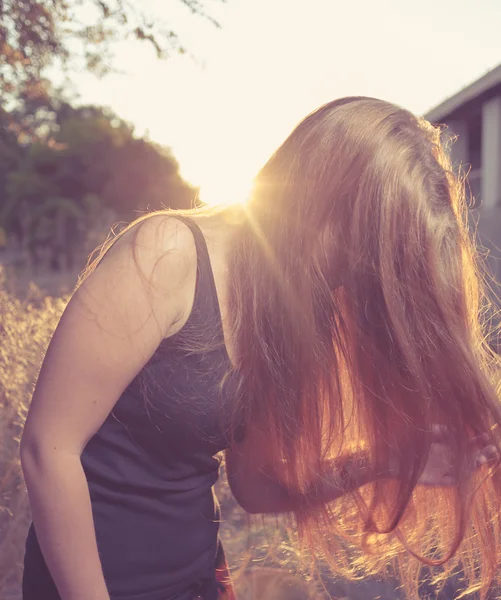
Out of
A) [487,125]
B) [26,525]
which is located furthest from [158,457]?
[487,125]

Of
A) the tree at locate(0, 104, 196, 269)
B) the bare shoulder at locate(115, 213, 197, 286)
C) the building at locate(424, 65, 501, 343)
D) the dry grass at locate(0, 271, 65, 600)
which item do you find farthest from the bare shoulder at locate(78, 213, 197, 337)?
the tree at locate(0, 104, 196, 269)

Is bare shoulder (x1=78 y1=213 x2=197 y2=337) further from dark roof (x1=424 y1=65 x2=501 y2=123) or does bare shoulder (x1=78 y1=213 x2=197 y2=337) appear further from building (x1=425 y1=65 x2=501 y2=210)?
building (x1=425 y1=65 x2=501 y2=210)

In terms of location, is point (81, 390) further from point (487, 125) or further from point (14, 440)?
point (487, 125)

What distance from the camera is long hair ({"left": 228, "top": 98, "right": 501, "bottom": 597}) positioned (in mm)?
1383

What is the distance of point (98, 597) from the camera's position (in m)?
1.12

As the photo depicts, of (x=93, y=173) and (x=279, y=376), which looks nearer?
(x=279, y=376)

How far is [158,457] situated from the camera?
1.28 meters

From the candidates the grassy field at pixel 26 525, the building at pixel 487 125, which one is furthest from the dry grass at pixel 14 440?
the building at pixel 487 125

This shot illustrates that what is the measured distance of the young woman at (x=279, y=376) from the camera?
112 centimetres

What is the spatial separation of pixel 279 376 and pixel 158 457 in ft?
1.01

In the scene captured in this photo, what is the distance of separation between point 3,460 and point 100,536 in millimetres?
1636

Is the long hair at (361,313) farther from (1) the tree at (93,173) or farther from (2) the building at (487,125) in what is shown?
(1) the tree at (93,173)

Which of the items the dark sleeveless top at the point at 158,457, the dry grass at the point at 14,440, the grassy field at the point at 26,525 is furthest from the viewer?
the dry grass at the point at 14,440

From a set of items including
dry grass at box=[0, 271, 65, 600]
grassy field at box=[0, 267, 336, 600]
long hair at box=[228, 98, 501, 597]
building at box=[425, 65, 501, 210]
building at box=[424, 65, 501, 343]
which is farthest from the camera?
building at box=[425, 65, 501, 210]
